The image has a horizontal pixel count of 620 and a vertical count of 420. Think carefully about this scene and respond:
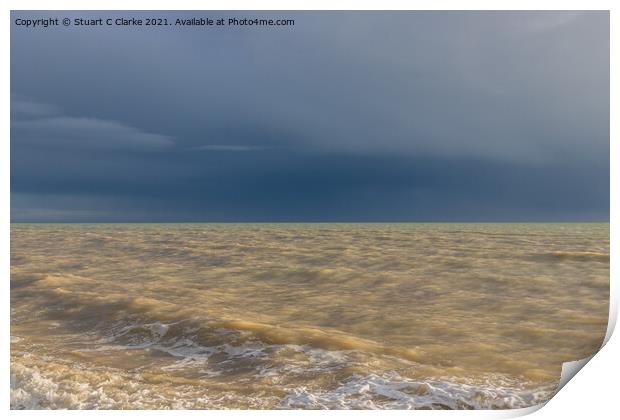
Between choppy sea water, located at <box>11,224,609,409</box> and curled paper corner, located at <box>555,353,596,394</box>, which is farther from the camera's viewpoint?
curled paper corner, located at <box>555,353,596,394</box>

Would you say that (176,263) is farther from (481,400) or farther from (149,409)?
(481,400)

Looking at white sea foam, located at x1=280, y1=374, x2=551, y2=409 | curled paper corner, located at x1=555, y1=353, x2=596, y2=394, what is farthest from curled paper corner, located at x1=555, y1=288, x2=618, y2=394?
white sea foam, located at x1=280, y1=374, x2=551, y2=409

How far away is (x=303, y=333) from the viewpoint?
6.95 metres

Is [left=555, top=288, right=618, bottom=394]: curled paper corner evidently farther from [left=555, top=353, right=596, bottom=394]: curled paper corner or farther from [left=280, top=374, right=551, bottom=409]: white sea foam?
[left=280, top=374, right=551, bottom=409]: white sea foam

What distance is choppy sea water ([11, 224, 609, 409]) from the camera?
16.6 feet

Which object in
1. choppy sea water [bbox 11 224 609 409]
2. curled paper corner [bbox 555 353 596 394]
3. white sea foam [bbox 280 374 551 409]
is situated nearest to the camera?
white sea foam [bbox 280 374 551 409]

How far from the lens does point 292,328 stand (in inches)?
A: 285

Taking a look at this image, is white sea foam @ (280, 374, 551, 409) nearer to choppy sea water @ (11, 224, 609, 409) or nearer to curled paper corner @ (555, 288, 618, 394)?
choppy sea water @ (11, 224, 609, 409)

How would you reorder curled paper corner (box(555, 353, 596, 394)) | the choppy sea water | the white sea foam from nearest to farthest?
the white sea foam, the choppy sea water, curled paper corner (box(555, 353, 596, 394))

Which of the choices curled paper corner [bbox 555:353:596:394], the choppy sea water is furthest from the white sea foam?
curled paper corner [bbox 555:353:596:394]
